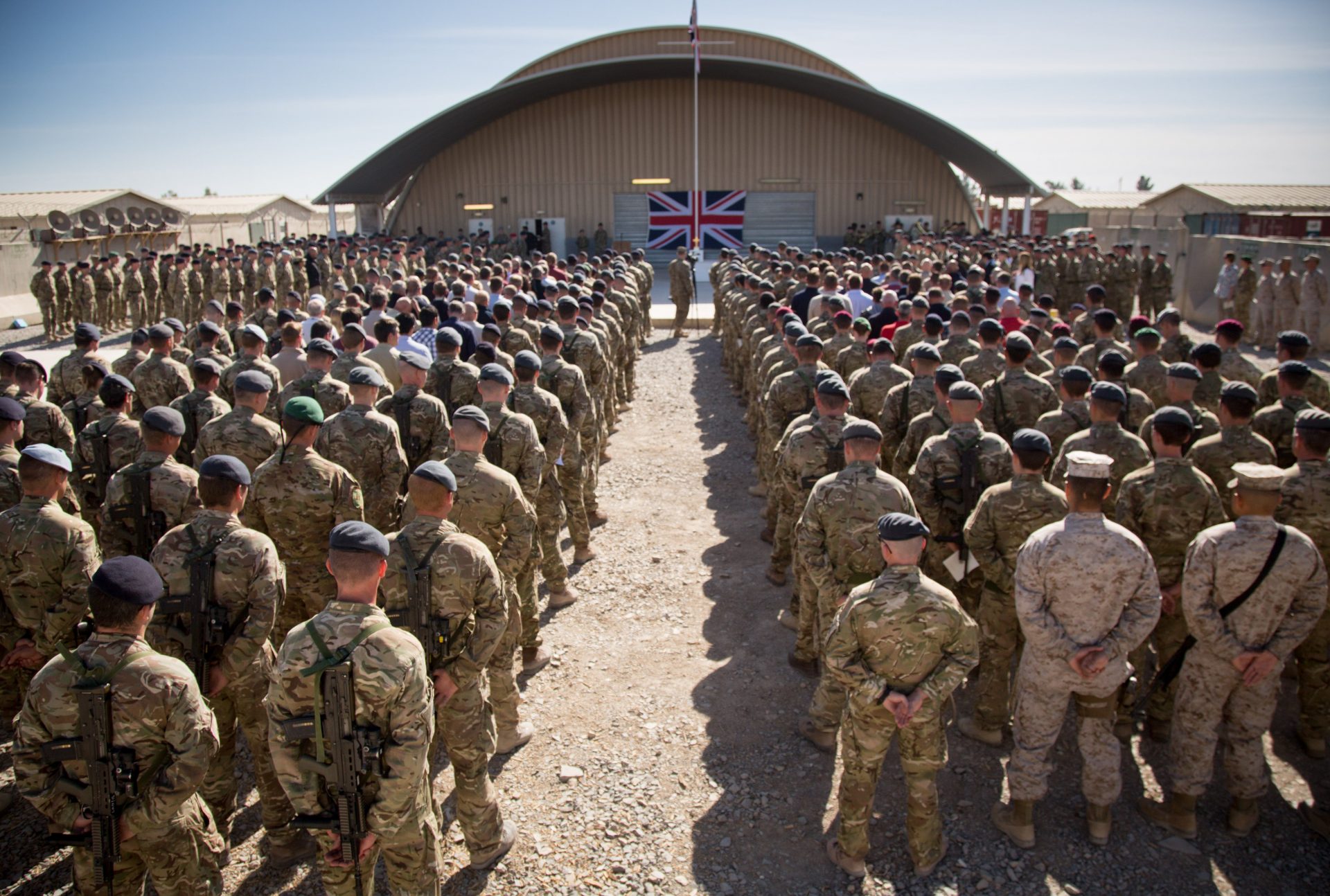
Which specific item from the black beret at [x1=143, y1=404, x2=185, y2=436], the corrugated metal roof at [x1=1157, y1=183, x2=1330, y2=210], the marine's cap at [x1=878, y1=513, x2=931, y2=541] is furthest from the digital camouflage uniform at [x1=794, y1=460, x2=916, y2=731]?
the corrugated metal roof at [x1=1157, y1=183, x2=1330, y2=210]

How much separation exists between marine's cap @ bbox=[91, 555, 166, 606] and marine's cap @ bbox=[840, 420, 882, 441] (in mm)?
3429

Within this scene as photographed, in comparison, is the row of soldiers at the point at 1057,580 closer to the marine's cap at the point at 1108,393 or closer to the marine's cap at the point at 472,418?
the marine's cap at the point at 1108,393

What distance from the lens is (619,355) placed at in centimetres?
1295

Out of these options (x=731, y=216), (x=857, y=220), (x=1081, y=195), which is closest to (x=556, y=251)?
(x=731, y=216)

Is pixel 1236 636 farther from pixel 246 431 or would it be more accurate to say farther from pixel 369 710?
pixel 246 431

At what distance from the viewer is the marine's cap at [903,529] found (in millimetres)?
3754

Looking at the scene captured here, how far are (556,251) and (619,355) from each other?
20.2 metres

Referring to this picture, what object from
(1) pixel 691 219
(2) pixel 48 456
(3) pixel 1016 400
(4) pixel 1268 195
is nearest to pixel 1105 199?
(4) pixel 1268 195

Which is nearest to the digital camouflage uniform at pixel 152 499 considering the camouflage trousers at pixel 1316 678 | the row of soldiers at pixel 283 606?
the row of soldiers at pixel 283 606

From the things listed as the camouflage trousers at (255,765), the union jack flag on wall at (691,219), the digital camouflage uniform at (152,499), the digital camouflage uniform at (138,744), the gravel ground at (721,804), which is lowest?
the gravel ground at (721,804)

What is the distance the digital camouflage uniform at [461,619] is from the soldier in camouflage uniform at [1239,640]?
11.5 feet

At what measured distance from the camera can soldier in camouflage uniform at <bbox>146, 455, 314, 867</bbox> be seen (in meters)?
3.92

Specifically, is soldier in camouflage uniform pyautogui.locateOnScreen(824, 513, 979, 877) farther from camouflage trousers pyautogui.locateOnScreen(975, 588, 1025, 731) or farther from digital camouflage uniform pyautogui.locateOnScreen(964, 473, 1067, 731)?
camouflage trousers pyautogui.locateOnScreen(975, 588, 1025, 731)

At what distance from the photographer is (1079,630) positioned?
4.09 meters
